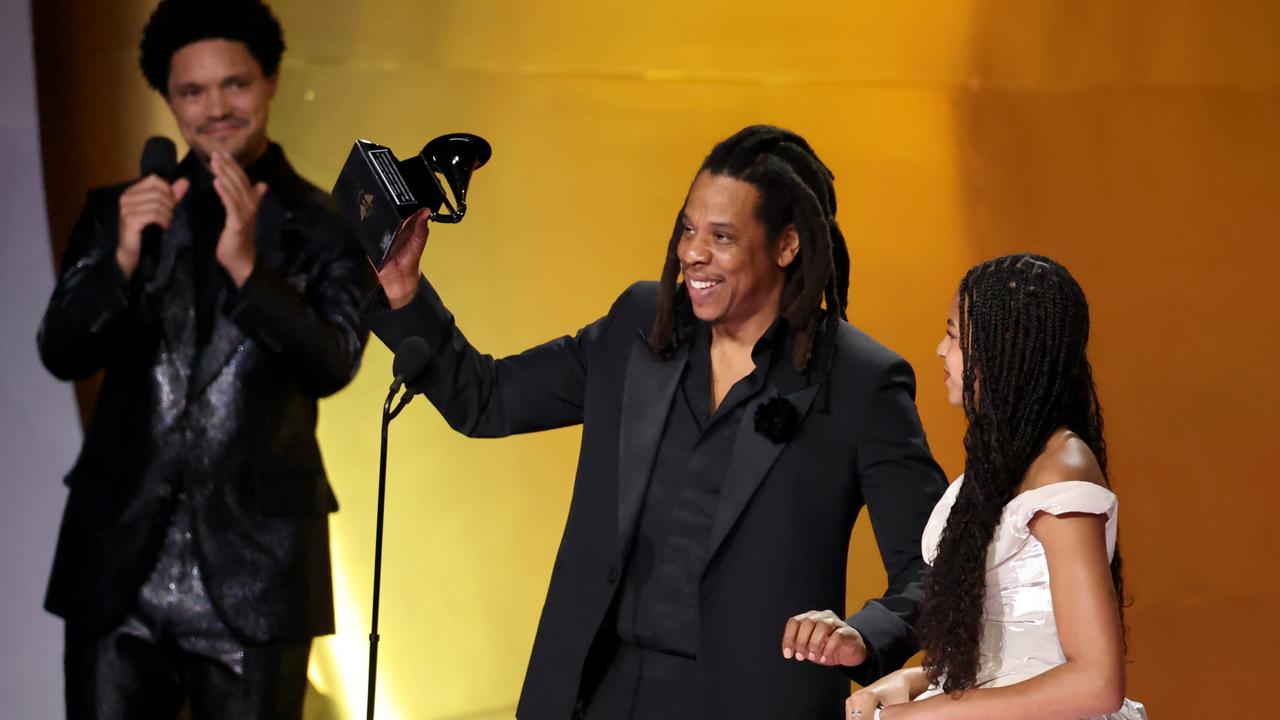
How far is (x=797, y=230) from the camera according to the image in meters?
2.62

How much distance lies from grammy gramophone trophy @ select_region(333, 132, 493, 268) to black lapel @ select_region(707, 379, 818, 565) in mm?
621

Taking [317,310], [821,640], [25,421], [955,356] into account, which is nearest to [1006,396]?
[955,356]

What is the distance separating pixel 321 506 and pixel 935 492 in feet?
5.86

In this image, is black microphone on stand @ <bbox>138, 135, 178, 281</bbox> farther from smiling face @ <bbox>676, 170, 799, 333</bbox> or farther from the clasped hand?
smiling face @ <bbox>676, 170, 799, 333</bbox>

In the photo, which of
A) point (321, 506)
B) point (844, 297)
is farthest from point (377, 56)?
point (844, 297)

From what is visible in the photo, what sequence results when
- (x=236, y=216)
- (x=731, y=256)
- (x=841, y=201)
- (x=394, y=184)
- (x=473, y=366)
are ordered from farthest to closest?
(x=841, y=201) < (x=236, y=216) < (x=473, y=366) < (x=731, y=256) < (x=394, y=184)

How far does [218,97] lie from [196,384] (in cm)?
71

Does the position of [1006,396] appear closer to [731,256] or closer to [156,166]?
[731,256]

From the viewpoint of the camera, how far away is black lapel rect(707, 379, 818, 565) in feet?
7.90

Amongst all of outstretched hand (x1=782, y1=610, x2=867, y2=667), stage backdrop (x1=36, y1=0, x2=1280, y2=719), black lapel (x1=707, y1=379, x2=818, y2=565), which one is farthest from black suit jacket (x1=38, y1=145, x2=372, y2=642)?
outstretched hand (x1=782, y1=610, x2=867, y2=667)

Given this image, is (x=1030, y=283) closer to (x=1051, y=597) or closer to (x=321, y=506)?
(x=1051, y=597)

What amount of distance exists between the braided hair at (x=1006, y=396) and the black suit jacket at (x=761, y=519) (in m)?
0.29

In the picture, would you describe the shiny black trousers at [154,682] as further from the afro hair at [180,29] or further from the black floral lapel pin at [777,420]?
the black floral lapel pin at [777,420]

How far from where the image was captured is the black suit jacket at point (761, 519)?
2416mm
